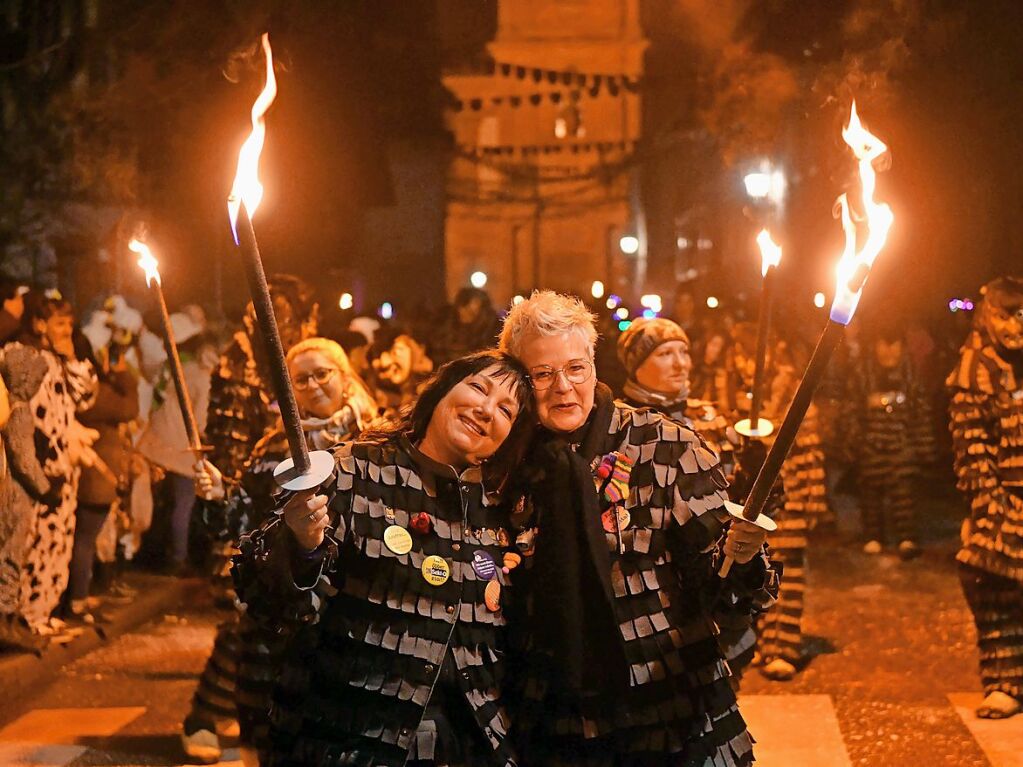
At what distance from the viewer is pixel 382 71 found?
22406 millimetres

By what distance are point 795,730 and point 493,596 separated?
369 cm

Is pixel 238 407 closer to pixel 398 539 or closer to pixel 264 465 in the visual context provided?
pixel 264 465

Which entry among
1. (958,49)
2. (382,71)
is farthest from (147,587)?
(382,71)

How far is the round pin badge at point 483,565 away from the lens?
362 centimetres

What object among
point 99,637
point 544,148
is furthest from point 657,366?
point 544,148

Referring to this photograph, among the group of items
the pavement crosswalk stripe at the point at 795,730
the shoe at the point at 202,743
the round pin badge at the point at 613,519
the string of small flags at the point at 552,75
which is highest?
the string of small flags at the point at 552,75

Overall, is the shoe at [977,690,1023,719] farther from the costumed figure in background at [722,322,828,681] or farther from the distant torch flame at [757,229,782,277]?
the distant torch flame at [757,229,782,277]

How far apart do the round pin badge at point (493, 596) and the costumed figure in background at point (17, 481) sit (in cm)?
485

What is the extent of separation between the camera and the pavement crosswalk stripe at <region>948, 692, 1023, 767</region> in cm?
625

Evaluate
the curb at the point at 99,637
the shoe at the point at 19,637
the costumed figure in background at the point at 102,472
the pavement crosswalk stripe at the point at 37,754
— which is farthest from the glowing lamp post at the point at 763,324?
the costumed figure in background at the point at 102,472

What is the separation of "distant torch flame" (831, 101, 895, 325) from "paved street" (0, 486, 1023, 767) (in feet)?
12.5

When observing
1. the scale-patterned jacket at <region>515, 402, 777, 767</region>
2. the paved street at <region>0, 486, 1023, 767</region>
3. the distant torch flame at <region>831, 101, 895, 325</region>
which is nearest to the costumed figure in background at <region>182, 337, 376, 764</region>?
the paved street at <region>0, 486, 1023, 767</region>

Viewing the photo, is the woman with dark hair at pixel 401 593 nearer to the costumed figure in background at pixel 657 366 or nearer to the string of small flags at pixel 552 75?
the costumed figure in background at pixel 657 366

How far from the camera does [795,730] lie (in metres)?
6.75
